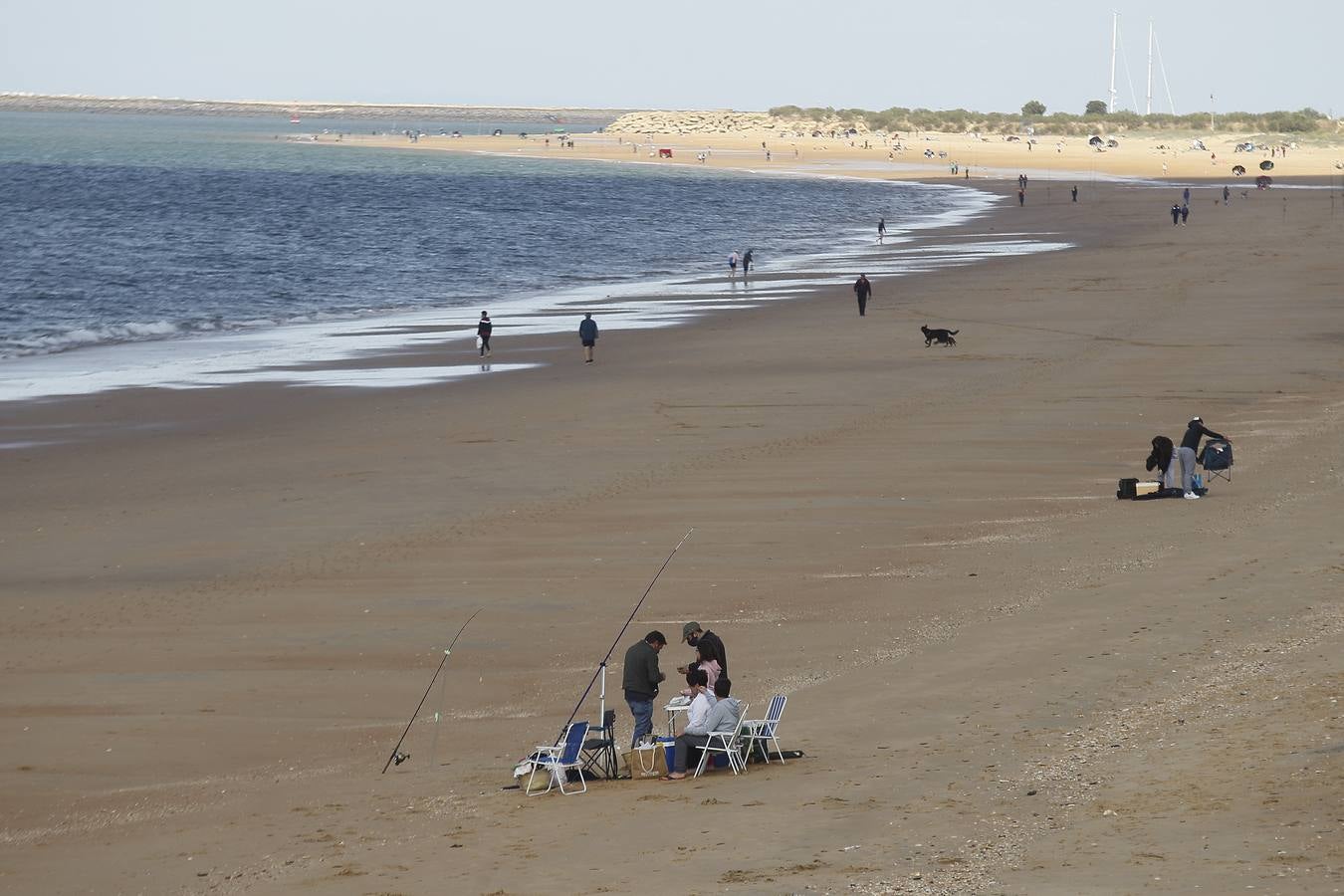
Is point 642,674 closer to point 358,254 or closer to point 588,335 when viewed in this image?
point 588,335

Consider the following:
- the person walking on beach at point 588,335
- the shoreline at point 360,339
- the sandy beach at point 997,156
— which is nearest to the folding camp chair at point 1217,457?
the person walking on beach at point 588,335

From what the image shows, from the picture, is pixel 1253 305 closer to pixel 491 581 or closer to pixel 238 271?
pixel 491 581

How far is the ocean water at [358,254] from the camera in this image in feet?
131

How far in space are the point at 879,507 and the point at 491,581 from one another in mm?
5169

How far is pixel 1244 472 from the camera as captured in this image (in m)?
20.8

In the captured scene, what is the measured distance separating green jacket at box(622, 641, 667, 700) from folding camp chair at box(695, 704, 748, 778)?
29.4 inches

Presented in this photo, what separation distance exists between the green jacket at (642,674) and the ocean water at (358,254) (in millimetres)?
19617

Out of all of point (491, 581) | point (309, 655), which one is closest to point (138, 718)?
point (309, 655)

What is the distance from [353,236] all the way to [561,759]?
6814 centimetres

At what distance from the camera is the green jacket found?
12305 millimetres

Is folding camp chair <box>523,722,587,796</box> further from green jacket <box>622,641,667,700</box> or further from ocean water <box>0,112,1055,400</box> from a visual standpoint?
ocean water <box>0,112,1055,400</box>

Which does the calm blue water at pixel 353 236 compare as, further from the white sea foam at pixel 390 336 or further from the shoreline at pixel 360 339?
the shoreline at pixel 360 339

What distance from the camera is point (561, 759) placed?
11.4 metres

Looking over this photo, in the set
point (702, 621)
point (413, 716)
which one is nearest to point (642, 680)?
point (413, 716)
